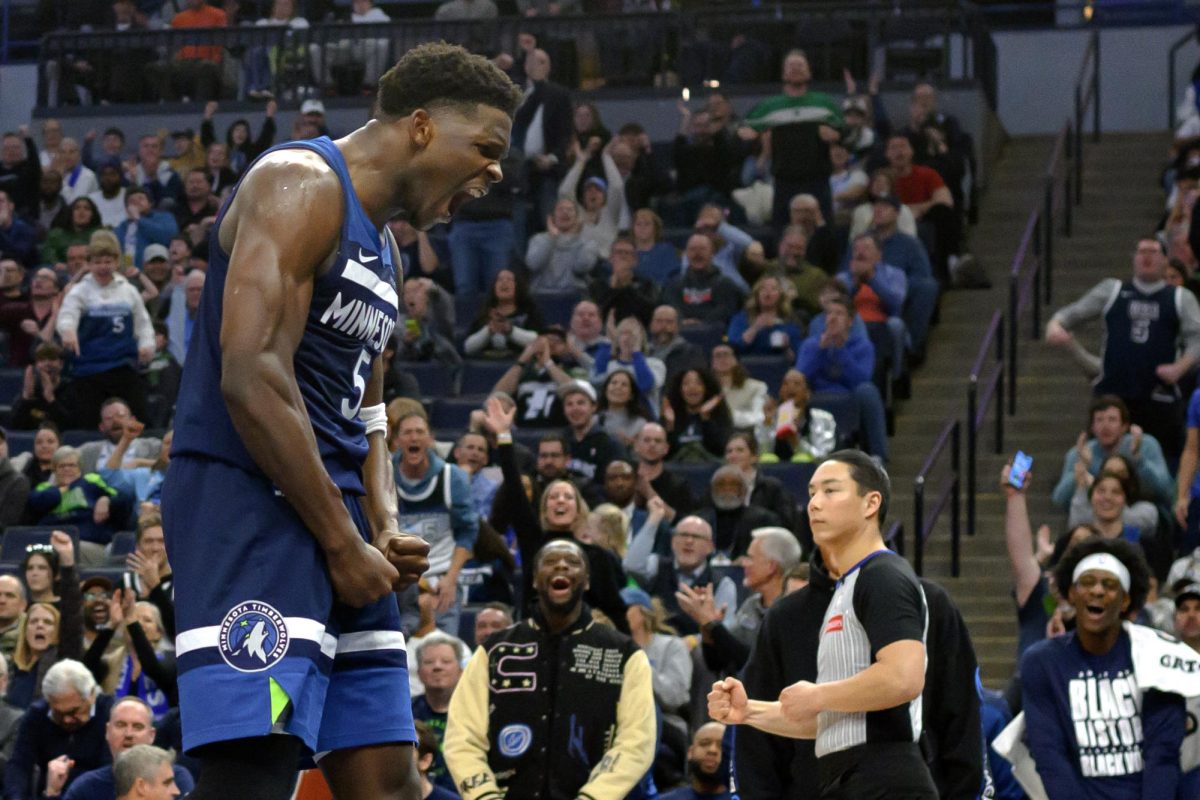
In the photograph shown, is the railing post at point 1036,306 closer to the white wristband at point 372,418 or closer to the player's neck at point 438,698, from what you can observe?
the player's neck at point 438,698

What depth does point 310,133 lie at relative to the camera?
17.8m

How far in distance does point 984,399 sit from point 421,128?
11.1 meters

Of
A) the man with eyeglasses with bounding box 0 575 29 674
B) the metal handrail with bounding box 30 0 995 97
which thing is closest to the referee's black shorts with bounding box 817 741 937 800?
the man with eyeglasses with bounding box 0 575 29 674

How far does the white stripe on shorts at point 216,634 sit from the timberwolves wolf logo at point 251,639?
2 cm

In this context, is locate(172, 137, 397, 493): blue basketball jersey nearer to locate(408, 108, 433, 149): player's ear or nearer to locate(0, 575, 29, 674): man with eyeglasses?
locate(408, 108, 433, 149): player's ear

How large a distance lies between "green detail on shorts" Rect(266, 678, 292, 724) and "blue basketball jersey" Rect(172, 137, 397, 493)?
38 cm

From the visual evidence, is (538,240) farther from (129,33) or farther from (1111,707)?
(1111,707)

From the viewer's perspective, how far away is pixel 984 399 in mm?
14406

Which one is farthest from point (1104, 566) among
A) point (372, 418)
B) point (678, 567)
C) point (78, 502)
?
point (78, 502)

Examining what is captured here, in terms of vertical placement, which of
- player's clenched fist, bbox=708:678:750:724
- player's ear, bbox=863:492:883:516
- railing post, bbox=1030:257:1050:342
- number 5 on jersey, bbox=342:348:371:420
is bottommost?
railing post, bbox=1030:257:1050:342

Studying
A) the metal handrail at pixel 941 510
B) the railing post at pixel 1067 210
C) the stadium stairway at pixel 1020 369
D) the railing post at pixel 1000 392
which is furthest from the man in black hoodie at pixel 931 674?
the railing post at pixel 1067 210

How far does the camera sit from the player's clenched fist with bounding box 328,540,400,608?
3.64 meters

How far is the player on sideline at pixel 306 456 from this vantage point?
3.54m

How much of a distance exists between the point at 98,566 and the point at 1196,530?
6.43 metres
